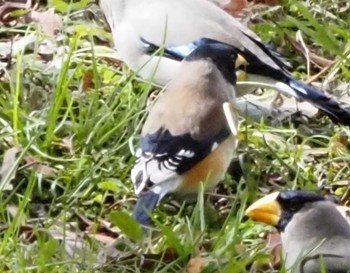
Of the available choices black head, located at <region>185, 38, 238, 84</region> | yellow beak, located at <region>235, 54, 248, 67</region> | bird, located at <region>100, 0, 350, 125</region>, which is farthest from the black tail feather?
black head, located at <region>185, 38, 238, 84</region>

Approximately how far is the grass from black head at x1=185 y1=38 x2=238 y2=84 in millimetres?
257

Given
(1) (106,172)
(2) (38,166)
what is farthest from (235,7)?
(2) (38,166)

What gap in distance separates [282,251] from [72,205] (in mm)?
934

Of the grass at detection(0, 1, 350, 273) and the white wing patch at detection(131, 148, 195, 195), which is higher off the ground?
the white wing patch at detection(131, 148, 195, 195)

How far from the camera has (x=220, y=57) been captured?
5.43 metres

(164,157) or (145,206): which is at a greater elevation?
(164,157)

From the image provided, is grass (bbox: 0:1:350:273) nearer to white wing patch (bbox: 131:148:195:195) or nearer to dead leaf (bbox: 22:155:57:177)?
dead leaf (bbox: 22:155:57:177)

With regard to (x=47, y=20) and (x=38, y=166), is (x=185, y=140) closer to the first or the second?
(x=38, y=166)

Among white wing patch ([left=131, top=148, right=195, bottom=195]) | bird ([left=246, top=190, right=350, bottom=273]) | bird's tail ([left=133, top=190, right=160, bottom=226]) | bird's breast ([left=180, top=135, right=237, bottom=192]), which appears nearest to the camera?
bird ([left=246, top=190, right=350, bottom=273])

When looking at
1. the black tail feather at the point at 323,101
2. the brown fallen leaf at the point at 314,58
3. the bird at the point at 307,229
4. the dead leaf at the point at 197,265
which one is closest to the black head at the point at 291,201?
the bird at the point at 307,229

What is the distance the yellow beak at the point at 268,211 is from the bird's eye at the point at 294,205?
4 centimetres

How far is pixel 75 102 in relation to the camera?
5.66m

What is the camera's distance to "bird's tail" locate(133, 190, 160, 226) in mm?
4669

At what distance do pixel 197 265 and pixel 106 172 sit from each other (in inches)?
37.0
